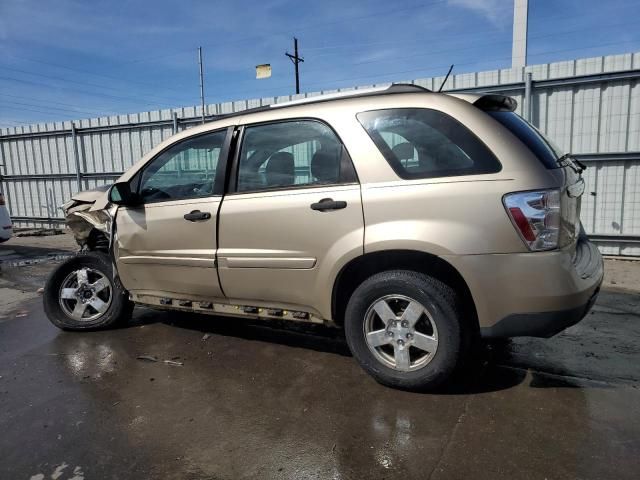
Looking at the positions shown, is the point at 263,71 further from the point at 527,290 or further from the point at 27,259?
the point at 527,290

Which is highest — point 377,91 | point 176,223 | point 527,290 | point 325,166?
point 377,91

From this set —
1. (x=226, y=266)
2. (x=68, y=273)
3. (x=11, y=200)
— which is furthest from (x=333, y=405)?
(x=11, y=200)

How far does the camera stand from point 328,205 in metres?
2.88

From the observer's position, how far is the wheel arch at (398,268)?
2.72 m

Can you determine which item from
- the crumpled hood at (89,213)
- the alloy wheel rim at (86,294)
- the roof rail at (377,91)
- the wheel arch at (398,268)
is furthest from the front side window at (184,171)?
the wheel arch at (398,268)

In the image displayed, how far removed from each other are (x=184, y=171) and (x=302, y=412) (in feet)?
7.06

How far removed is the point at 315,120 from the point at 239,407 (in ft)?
6.27

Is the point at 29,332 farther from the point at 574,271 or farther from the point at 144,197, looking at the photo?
the point at 574,271

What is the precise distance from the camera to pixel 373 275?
114 inches

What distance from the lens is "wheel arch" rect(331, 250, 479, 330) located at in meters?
2.72

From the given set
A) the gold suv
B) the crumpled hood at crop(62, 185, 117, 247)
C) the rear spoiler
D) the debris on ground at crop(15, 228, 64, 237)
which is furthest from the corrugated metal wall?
the debris on ground at crop(15, 228, 64, 237)

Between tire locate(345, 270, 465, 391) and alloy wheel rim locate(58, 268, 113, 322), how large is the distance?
2.61 meters

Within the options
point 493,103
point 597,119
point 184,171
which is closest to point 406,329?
point 493,103

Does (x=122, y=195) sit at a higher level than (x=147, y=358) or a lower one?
higher
